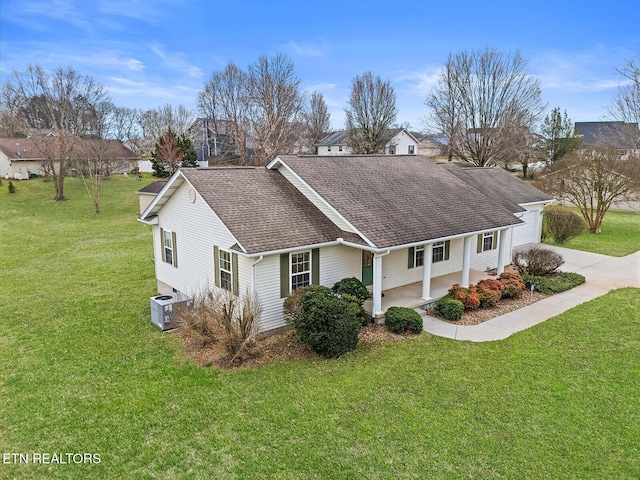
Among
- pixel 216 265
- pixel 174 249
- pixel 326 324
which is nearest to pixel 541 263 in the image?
pixel 326 324

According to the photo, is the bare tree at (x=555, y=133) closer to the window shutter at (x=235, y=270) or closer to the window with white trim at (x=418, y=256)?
the window with white trim at (x=418, y=256)

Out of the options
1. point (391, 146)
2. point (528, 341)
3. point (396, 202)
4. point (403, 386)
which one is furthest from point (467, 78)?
point (403, 386)

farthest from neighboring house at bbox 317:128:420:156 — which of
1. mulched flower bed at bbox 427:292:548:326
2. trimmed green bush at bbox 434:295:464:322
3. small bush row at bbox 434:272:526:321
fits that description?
trimmed green bush at bbox 434:295:464:322

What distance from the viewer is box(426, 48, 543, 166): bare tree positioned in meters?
35.6

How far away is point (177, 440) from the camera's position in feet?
25.0

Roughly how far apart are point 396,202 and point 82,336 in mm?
10668

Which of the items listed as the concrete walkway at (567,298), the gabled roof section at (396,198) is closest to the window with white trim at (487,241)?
the gabled roof section at (396,198)

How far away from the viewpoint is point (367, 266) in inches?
550

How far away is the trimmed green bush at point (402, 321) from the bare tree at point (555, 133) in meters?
45.6

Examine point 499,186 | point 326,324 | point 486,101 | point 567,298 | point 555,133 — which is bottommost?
point 567,298

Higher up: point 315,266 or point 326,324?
point 315,266

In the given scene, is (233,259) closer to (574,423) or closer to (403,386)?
(403,386)

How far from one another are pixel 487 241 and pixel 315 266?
898cm

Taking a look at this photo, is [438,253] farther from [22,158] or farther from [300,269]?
[22,158]
